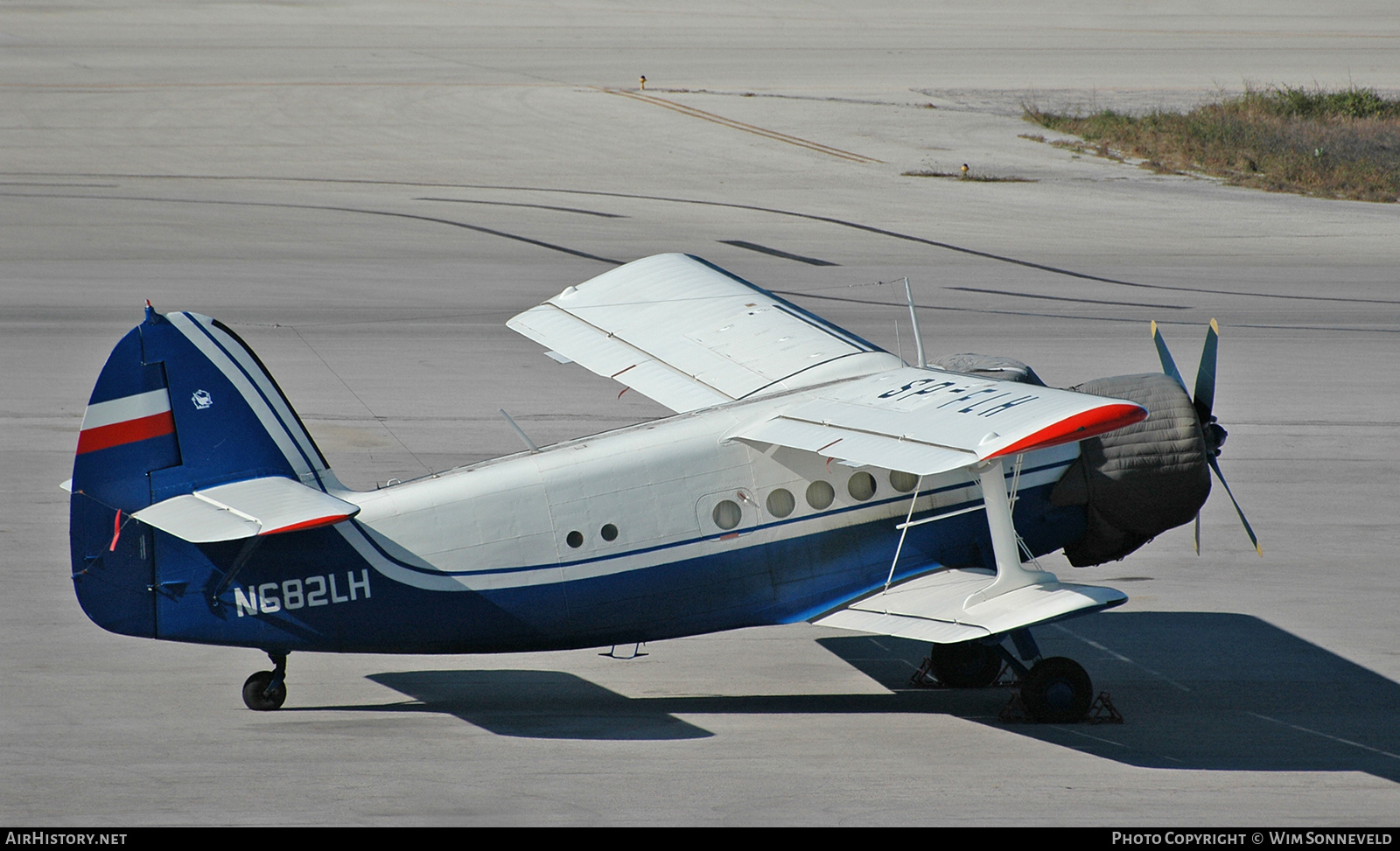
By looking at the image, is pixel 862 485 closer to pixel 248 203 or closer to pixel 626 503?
pixel 626 503

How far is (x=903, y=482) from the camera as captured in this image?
1287cm

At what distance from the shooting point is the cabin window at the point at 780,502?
41.6 feet

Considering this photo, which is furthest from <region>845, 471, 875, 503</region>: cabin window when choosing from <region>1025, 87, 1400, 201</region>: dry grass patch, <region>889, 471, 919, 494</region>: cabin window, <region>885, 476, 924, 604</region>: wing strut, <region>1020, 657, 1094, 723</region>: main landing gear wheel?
<region>1025, 87, 1400, 201</region>: dry grass patch

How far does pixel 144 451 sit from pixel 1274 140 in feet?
151

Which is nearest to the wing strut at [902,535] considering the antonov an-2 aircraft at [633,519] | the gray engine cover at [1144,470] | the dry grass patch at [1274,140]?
the antonov an-2 aircraft at [633,519]

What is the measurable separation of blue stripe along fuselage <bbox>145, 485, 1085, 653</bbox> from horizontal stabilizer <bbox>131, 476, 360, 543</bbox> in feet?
1.30

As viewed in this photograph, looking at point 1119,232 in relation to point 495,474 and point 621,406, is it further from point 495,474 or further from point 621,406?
point 495,474

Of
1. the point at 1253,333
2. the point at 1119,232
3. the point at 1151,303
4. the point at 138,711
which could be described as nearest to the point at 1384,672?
the point at 138,711

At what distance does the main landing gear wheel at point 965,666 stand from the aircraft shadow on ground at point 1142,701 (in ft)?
0.42

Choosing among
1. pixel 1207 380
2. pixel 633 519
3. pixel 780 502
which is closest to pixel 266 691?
pixel 633 519

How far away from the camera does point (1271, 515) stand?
765 inches

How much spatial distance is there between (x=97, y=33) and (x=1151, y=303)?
5780cm

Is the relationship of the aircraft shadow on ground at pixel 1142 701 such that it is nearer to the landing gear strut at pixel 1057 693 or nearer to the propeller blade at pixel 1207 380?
the landing gear strut at pixel 1057 693

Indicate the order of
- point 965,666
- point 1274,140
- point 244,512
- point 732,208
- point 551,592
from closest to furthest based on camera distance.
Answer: point 244,512 < point 551,592 < point 965,666 < point 732,208 < point 1274,140
